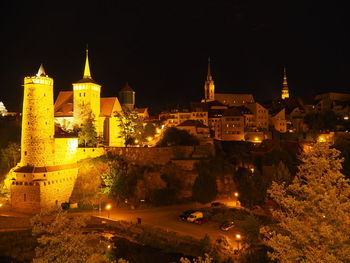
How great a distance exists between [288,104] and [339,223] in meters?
69.6

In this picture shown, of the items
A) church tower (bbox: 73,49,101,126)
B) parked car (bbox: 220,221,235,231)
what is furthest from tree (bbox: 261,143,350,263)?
church tower (bbox: 73,49,101,126)

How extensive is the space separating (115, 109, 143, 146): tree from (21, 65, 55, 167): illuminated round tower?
1316cm

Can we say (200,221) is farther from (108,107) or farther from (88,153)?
(108,107)

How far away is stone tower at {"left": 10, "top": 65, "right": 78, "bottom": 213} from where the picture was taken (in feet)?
112

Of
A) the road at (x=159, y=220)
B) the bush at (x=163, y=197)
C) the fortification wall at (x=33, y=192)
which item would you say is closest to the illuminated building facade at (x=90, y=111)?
the fortification wall at (x=33, y=192)

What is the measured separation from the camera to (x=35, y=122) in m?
Answer: 35.3

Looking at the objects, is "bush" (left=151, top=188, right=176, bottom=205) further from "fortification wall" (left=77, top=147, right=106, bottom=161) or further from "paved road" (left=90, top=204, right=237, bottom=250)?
"fortification wall" (left=77, top=147, right=106, bottom=161)

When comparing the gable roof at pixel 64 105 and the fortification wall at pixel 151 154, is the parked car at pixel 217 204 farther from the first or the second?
the gable roof at pixel 64 105

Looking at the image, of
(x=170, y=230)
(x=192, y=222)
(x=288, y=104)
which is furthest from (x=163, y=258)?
(x=288, y=104)

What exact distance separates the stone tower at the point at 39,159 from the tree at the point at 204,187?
49.7 ft

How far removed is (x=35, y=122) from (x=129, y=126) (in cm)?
1496

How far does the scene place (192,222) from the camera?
30469mm

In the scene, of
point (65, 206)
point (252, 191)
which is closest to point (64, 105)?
point (65, 206)

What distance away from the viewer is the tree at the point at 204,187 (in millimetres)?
36781
